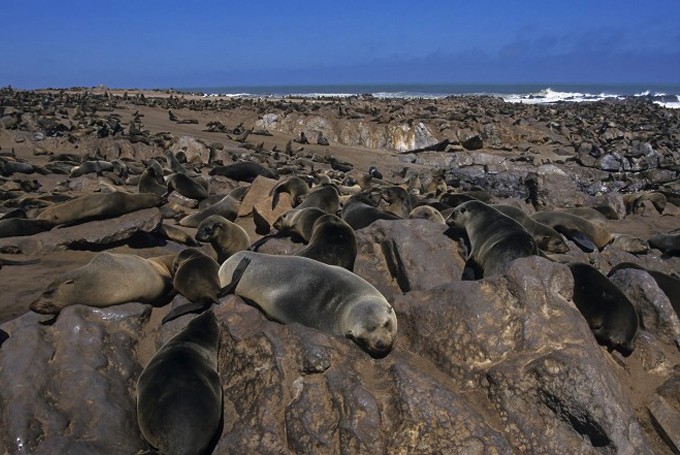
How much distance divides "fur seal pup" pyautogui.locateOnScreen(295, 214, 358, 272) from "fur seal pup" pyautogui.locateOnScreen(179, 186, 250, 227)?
10.5 feet

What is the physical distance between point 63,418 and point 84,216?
3.90 m

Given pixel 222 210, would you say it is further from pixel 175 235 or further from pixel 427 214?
pixel 427 214

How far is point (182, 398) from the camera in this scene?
3.45 m

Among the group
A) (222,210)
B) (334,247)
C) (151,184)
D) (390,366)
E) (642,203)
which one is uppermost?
(334,247)

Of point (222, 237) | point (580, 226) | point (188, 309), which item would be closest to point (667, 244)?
point (580, 226)

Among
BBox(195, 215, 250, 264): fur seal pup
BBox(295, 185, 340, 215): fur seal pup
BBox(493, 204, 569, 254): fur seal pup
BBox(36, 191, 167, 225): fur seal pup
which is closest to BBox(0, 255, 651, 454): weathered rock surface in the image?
BBox(493, 204, 569, 254): fur seal pup

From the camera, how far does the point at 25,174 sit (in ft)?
38.3

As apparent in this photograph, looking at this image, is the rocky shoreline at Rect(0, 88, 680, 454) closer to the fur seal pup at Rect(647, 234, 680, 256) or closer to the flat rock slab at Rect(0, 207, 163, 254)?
the flat rock slab at Rect(0, 207, 163, 254)

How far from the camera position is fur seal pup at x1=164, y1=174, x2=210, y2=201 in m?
9.55

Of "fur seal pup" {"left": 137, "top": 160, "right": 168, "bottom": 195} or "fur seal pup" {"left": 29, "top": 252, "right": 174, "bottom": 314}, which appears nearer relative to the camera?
"fur seal pup" {"left": 29, "top": 252, "right": 174, "bottom": 314}

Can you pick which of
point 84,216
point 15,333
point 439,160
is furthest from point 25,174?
point 439,160

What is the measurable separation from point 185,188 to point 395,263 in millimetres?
5329

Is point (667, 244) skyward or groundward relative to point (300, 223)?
groundward

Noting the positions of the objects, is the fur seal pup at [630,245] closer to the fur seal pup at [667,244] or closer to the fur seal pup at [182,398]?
the fur seal pup at [667,244]
